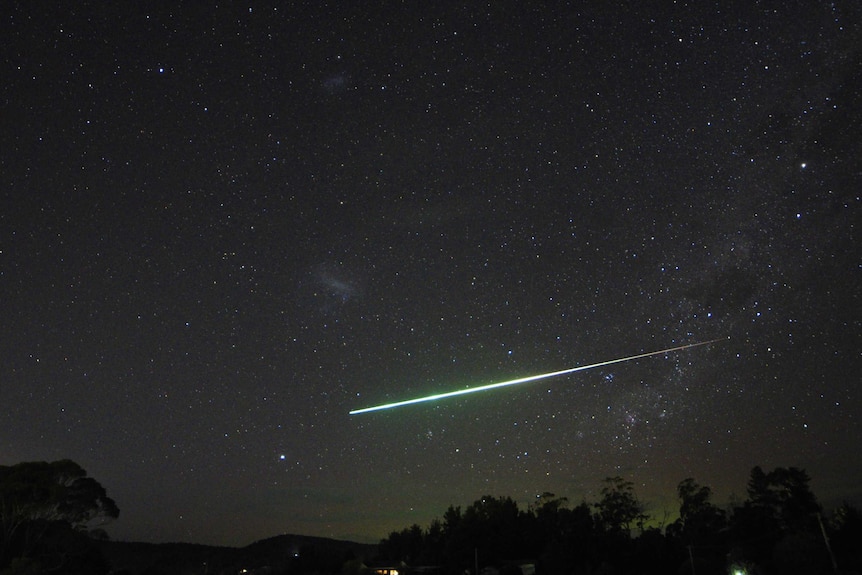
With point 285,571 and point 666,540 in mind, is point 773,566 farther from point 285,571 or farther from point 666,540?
point 285,571

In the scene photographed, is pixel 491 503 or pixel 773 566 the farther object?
pixel 491 503

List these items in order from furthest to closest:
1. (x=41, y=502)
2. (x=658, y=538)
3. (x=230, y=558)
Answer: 1. (x=230, y=558)
2. (x=658, y=538)
3. (x=41, y=502)

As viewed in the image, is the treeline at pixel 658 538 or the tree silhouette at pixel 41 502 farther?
the treeline at pixel 658 538

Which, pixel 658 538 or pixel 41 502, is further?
pixel 658 538

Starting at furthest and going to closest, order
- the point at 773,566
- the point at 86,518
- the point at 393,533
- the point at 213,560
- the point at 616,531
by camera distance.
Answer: the point at 213,560
the point at 393,533
the point at 616,531
the point at 773,566
the point at 86,518

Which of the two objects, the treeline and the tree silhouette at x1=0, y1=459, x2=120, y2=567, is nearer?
the tree silhouette at x1=0, y1=459, x2=120, y2=567

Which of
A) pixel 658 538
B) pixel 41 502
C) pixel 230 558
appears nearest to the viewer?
pixel 41 502

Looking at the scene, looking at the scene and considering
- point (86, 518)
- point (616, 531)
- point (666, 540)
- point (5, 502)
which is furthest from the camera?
point (616, 531)

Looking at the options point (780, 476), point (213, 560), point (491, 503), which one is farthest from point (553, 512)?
point (213, 560)
